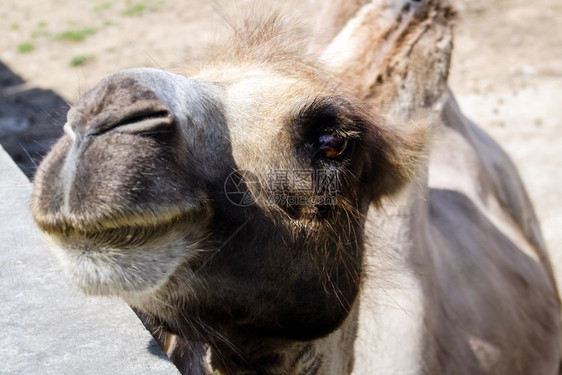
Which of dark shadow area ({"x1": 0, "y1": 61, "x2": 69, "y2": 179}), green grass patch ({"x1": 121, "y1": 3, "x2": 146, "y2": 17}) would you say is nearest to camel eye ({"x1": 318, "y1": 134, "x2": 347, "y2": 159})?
dark shadow area ({"x1": 0, "y1": 61, "x2": 69, "y2": 179})

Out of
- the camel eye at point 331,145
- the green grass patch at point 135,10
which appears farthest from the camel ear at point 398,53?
the green grass patch at point 135,10

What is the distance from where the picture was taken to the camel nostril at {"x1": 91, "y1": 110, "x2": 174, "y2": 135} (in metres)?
1.63

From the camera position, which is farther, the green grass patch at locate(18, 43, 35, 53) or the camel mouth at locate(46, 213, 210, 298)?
the green grass patch at locate(18, 43, 35, 53)

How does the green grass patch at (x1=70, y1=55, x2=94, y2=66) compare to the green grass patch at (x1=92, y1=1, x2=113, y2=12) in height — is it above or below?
above

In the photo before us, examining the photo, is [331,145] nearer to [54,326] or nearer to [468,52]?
[54,326]

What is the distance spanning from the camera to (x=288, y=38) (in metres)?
2.60

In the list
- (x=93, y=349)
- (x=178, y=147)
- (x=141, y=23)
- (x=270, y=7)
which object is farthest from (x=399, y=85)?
(x=141, y=23)

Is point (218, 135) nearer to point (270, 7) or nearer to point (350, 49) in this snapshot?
point (270, 7)

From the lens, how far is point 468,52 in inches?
354

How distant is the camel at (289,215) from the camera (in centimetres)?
165

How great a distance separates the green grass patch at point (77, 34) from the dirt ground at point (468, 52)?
0.01 meters

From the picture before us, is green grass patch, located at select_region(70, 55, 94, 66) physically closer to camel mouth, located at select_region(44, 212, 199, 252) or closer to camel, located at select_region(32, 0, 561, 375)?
camel, located at select_region(32, 0, 561, 375)

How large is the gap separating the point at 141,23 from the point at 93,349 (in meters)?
8.49

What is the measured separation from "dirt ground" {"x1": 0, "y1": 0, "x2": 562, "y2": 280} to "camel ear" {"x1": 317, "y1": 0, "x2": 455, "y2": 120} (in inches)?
115
